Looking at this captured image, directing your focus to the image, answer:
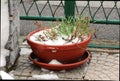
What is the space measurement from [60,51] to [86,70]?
43 cm

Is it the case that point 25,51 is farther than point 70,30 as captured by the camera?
Yes

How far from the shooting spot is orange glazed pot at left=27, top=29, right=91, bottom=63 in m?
4.55

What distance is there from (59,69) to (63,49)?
269mm

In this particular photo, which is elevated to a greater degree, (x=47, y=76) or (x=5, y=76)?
(x=5, y=76)

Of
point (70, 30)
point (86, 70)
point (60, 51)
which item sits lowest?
point (86, 70)

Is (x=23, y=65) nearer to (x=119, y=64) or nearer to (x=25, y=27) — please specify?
(x=119, y=64)

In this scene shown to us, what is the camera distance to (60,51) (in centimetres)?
458

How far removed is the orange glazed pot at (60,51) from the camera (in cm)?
455

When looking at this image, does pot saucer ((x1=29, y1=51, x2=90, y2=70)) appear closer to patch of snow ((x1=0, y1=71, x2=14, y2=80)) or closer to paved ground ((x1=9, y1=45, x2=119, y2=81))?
paved ground ((x1=9, y1=45, x2=119, y2=81))

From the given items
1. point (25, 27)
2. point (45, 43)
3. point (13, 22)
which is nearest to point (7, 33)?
point (13, 22)

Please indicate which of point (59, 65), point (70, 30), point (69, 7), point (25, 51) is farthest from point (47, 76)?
point (69, 7)

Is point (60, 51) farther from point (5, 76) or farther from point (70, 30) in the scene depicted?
point (5, 76)

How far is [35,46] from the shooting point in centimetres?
465

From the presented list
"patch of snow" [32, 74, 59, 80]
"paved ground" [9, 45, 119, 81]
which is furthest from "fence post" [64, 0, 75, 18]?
"patch of snow" [32, 74, 59, 80]
